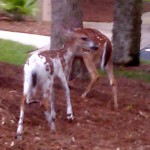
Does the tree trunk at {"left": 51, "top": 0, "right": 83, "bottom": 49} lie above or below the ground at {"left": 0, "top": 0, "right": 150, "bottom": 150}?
above

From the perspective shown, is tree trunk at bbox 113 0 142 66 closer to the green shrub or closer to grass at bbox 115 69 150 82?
grass at bbox 115 69 150 82

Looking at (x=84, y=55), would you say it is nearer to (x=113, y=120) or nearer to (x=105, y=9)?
(x=113, y=120)

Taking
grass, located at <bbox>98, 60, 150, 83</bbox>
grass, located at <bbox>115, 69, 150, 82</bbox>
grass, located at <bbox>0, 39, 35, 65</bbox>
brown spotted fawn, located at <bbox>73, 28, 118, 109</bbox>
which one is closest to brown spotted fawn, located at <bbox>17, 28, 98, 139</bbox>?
brown spotted fawn, located at <bbox>73, 28, 118, 109</bbox>

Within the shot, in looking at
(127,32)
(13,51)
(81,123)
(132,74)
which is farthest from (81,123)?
(13,51)

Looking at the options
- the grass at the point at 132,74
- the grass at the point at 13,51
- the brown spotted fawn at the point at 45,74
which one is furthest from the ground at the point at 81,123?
the grass at the point at 13,51

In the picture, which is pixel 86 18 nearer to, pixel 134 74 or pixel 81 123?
pixel 134 74

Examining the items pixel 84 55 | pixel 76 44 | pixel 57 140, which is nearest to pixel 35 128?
pixel 57 140

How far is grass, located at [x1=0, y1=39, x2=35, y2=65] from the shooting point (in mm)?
13364

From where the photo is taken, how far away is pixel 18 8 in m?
18.4

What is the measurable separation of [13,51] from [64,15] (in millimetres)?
4836

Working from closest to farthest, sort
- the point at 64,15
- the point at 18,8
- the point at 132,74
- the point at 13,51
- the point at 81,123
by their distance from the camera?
the point at 81,123, the point at 64,15, the point at 132,74, the point at 13,51, the point at 18,8

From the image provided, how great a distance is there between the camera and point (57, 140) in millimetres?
6430

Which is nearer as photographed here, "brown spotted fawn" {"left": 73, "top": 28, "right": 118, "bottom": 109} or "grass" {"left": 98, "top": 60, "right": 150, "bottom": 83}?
"brown spotted fawn" {"left": 73, "top": 28, "right": 118, "bottom": 109}

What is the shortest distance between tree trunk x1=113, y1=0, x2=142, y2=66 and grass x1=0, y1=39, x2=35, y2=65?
78.9 inches
